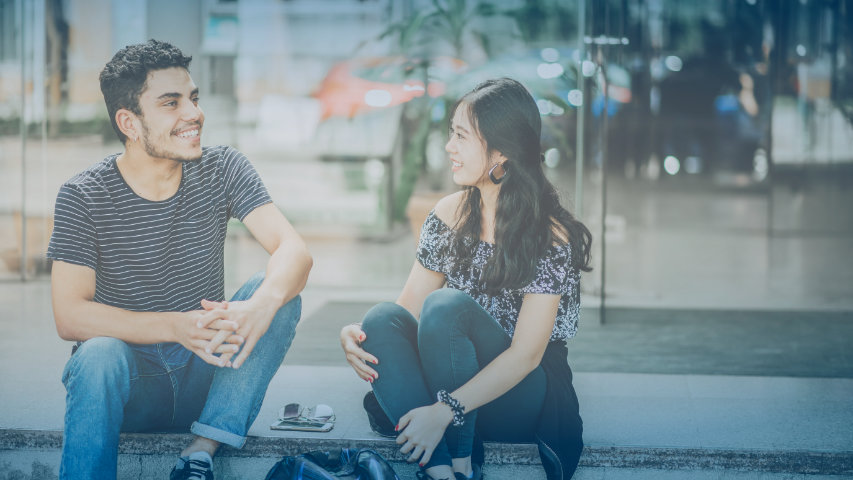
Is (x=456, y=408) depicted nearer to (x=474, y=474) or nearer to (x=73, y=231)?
(x=474, y=474)

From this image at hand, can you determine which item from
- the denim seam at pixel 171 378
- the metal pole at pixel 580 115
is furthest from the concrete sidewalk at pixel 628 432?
the metal pole at pixel 580 115

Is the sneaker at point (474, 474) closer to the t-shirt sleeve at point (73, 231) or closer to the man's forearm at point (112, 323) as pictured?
the man's forearm at point (112, 323)

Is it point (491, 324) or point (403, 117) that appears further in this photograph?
point (403, 117)

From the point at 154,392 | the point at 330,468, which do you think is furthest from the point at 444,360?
the point at 154,392

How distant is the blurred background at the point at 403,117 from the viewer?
5.49 meters

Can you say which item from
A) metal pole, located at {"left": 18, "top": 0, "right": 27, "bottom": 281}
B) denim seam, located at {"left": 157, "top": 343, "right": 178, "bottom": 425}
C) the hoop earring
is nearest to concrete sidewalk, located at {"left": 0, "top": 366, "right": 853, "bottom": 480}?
denim seam, located at {"left": 157, "top": 343, "right": 178, "bottom": 425}

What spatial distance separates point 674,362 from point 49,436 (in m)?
2.28

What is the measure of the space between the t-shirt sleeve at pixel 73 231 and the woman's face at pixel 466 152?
94cm

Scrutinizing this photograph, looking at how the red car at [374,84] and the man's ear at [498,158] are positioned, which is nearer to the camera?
the man's ear at [498,158]

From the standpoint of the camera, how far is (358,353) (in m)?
2.42

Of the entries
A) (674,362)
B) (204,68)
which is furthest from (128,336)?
(204,68)

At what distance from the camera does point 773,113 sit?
826cm

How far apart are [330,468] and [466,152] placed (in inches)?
34.9

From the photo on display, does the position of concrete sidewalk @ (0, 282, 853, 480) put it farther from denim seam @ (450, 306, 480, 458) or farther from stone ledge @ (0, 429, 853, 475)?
denim seam @ (450, 306, 480, 458)
